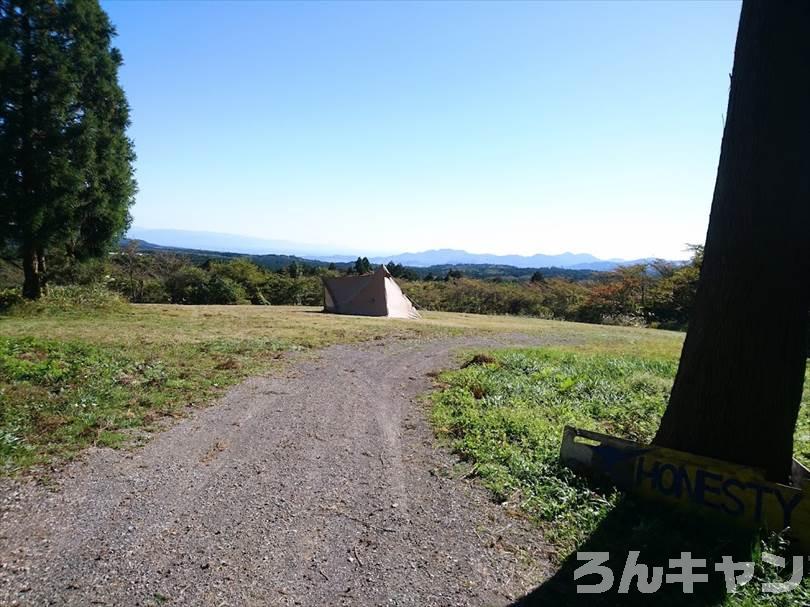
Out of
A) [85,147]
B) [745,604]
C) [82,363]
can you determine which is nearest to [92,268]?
[85,147]

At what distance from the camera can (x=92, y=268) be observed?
19469 mm

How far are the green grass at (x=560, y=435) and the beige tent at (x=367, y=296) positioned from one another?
11.6 meters

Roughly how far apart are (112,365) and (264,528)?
18.8 feet

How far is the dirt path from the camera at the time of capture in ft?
8.89

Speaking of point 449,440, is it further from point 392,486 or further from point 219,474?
point 219,474

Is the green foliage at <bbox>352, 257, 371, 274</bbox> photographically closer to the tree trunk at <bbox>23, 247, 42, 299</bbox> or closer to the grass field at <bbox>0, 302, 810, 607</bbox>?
the tree trunk at <bbox>23, 247, 42, 299</bbox>

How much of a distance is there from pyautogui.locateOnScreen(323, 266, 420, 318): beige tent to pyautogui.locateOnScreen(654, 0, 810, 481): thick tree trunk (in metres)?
17.6

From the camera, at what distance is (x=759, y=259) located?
349cm

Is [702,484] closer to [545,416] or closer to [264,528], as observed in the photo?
[545,416]

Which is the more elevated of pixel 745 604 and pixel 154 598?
pixel 745 604

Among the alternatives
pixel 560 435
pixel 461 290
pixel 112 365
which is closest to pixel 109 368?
pixel 112 365

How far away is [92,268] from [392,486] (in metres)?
20.4

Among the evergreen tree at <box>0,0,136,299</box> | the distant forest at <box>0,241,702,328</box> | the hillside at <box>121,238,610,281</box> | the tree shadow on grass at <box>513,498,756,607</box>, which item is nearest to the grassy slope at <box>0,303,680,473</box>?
the evergreen tree at <box>0,0,136,299</box>

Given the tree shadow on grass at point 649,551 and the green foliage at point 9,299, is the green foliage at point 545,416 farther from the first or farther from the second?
the green foliage at point 9,299
